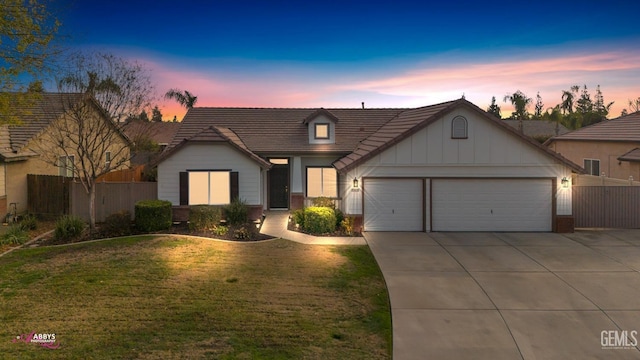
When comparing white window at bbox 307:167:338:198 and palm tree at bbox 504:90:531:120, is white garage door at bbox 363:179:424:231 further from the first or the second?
palm tree at bbox 504:90:531:120

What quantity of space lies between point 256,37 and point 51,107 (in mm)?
11024

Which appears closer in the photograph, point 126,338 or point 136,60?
point 126,338

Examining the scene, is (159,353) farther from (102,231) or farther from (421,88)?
(421,88)

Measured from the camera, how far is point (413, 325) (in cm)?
852

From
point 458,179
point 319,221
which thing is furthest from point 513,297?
point 319,221

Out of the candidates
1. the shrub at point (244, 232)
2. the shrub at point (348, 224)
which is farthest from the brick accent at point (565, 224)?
the shrub at point (244, 232)

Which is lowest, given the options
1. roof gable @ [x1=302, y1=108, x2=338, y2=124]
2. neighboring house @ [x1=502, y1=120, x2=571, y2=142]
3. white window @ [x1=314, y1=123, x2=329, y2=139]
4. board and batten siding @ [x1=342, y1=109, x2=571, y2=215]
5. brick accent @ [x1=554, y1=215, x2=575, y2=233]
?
brick accent @ [x1=554, y1=215, x2=575, y2=233]

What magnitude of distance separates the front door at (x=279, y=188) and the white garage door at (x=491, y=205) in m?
8.20

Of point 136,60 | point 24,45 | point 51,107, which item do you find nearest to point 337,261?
point 24,45

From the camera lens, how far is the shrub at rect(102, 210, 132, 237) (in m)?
16.2

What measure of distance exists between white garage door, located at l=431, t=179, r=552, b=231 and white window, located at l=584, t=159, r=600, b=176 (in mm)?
11161

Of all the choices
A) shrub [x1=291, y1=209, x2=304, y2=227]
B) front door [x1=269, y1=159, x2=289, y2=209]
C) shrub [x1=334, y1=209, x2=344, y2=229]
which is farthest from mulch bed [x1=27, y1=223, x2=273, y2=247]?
front door [x1=269, y1=159, x2=289, y2=209]

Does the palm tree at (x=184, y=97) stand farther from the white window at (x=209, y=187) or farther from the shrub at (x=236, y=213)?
the shrub at (x=236, y=213)

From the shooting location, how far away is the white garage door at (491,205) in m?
17.7
